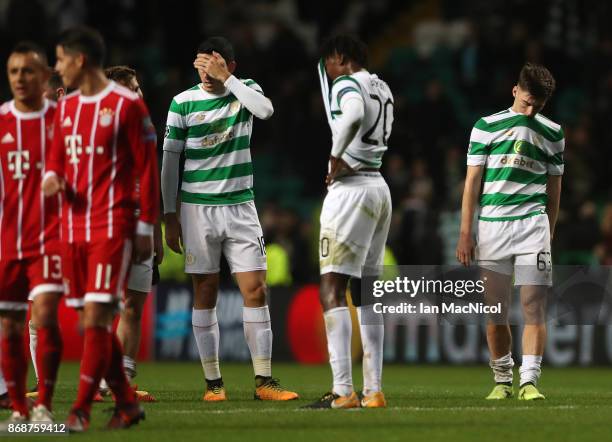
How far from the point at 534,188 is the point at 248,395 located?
2589mm

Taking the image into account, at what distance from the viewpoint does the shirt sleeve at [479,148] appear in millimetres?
9219

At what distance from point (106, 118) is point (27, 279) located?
105 cm

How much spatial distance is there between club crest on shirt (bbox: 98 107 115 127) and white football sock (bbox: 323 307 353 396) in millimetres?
1880

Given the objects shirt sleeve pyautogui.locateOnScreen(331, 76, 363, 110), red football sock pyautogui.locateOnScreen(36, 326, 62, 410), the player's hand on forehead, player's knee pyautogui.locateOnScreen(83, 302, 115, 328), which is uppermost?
the player's hand on forehead

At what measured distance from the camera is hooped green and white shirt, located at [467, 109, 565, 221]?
9164 mm

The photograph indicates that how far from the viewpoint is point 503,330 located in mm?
9266

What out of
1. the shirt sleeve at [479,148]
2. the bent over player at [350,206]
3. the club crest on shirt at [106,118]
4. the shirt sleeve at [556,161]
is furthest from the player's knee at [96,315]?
the shirt sleeve at [556,161]

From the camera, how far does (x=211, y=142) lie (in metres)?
9.30

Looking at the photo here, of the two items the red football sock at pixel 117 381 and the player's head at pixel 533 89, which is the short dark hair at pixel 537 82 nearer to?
the player's head at pixel 533 89

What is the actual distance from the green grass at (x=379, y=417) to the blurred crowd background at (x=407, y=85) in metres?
6.45

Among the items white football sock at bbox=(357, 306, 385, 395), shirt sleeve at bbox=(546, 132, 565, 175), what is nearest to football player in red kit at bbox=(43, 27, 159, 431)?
white football sock at bbox=(357, 306, 385, 395)

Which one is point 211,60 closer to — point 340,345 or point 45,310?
point 340,345

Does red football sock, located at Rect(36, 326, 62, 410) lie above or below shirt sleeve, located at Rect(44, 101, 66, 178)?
below

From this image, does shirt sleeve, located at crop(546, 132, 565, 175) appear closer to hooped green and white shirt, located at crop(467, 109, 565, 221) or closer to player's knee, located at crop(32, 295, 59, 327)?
hooped green and white shirt, located at crop(467, 109, 565, 221)
